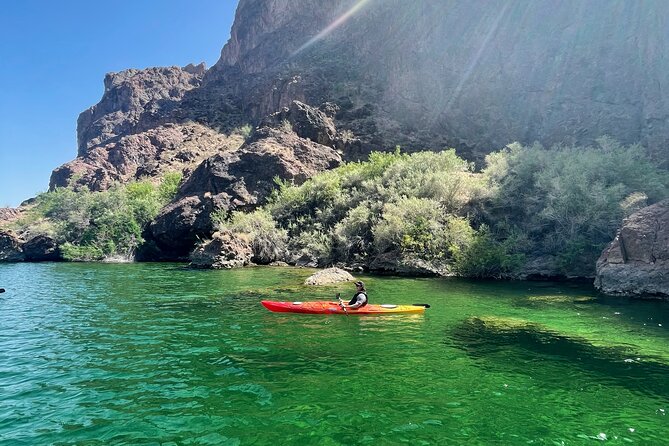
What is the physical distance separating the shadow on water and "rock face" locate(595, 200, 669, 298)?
9340 millimetres

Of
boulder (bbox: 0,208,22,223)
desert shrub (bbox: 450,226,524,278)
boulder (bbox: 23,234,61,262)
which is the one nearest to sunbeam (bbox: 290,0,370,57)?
boulder (bbox: 0,208,22,223)

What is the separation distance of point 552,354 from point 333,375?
6108mm

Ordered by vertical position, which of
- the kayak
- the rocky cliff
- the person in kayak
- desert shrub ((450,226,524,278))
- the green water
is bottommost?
the green water

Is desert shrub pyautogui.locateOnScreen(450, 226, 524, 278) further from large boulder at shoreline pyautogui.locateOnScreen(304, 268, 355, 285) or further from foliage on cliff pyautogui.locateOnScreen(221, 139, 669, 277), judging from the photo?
large boulder at shoreline pyautogui.locateOnScreen(304, 268, 355, 285)

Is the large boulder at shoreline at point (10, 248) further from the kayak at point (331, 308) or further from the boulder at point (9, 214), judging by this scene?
the kayak at point (331, 308)

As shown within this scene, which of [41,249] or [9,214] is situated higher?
[9,214]

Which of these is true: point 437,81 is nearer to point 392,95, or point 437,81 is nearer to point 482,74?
point 482,74

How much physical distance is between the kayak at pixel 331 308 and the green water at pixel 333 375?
49cm

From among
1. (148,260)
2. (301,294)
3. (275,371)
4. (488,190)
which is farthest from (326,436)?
(148,260)

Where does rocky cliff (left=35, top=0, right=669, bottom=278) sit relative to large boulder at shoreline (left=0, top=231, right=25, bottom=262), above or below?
above

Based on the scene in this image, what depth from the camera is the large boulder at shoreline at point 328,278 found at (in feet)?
82.3

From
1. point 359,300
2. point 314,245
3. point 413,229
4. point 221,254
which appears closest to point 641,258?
point 413,229

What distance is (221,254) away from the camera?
120 feet

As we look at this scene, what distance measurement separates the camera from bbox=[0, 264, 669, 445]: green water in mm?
7355
